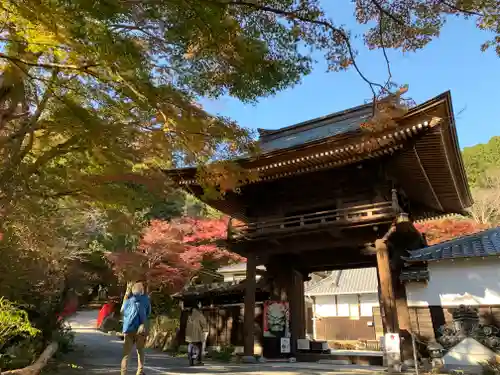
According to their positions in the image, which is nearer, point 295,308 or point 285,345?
point 285,345

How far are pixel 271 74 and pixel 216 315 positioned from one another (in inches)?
457

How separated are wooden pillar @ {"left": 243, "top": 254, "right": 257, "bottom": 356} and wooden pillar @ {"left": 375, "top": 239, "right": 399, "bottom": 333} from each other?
3.72 m

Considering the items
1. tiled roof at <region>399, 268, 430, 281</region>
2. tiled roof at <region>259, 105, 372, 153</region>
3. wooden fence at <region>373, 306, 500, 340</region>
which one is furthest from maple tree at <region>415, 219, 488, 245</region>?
wooden fence at <region>373, 306, 500, 340</region>

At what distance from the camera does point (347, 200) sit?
436 inches

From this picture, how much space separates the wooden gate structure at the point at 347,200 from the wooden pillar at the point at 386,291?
0.02 meters

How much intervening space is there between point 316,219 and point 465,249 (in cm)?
380

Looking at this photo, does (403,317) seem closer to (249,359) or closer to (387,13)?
(249,359)

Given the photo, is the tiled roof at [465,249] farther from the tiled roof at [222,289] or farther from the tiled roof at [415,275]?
the tiled roof at [222,289]

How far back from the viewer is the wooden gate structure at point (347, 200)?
30.1ft

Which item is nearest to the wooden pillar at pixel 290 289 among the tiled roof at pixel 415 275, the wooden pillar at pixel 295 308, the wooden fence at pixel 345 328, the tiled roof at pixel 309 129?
→ the wooden pillar at pixel 295 308

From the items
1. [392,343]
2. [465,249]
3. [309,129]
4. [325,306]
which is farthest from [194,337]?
[325,306]

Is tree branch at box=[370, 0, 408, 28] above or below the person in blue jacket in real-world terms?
above

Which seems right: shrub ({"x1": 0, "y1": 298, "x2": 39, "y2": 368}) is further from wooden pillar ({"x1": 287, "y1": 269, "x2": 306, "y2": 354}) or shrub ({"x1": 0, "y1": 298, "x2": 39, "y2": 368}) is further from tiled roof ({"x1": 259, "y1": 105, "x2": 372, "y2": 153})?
tiled roof ({"x1": 259, "y1": 105, "x2": 372, "y2": 153})

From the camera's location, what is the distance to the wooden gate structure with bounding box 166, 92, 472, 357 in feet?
30.1
